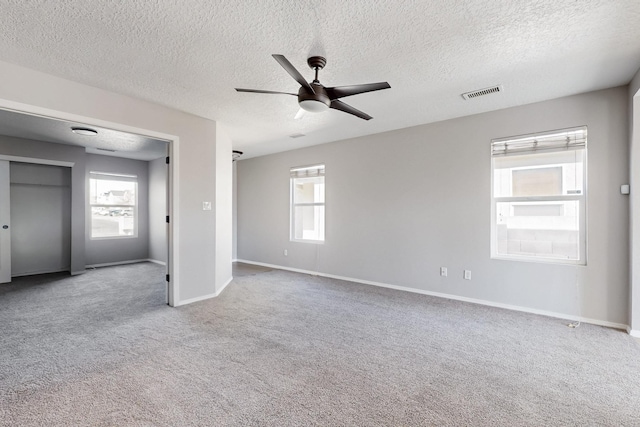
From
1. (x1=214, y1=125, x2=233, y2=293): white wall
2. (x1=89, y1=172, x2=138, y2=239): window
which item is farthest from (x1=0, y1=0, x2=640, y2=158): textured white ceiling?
(x1=89, y1=172, x2=138, y2=239): window

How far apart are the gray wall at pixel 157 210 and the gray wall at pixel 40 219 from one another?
157 cm

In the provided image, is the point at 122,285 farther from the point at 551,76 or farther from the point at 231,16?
the point at 551,76

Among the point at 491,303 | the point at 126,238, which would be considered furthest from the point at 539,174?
the point at 126,238

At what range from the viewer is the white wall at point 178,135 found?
282 centimetres

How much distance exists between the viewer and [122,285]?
489 centimetres

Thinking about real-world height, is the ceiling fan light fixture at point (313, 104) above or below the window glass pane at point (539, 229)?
above

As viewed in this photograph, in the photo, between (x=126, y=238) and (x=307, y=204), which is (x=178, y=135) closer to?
(x=307, y=204)

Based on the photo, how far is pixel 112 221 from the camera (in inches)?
268

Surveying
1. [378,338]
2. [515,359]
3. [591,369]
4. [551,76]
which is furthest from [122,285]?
[551,76]

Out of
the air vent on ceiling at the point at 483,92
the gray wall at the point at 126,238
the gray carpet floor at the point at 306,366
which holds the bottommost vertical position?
the gray carpet floor at the point at 306,366

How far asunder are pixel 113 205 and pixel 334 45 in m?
6.72

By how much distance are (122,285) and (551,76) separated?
6505 mm

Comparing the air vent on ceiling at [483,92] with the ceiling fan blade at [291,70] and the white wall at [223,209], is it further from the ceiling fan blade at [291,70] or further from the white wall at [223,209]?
the white wall at [223,209]

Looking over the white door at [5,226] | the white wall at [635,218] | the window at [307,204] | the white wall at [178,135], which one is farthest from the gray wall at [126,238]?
the white wall at [635,218]
